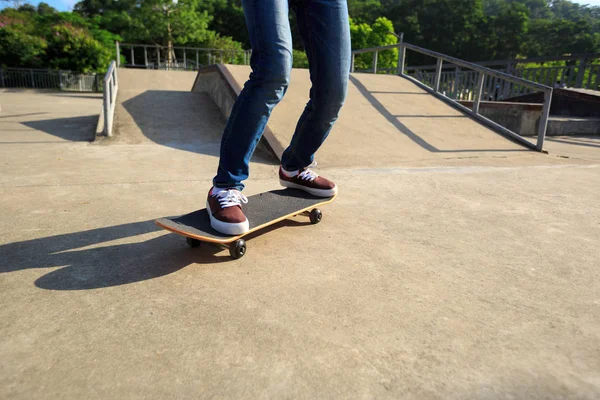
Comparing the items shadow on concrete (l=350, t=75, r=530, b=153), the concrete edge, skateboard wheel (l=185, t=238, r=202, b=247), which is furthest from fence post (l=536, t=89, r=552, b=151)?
skateboard wheel (l=185, t=238, r=202, b=247)

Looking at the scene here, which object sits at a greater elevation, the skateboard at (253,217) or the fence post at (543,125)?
the fence post at (543,125)

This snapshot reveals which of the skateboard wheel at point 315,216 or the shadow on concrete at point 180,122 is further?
the shadow on concrete at point 180,122

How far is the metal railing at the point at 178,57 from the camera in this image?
2377cm

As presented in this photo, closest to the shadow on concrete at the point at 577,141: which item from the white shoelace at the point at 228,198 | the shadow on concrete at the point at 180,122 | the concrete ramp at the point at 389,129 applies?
the concrete ramp at the point at 389,129

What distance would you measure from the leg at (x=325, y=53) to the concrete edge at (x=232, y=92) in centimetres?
204

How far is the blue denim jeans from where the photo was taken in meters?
1.88

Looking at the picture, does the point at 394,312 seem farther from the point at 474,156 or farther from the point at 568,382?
the point at 474,156

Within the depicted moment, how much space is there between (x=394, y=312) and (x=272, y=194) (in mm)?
1241

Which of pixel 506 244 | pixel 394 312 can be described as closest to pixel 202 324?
pixel 394 312

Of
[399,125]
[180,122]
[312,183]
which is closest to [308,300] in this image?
[312,183]

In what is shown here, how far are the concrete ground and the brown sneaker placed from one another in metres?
0.16

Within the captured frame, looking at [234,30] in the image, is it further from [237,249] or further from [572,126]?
[237,249]

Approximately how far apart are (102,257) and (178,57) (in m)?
49.2

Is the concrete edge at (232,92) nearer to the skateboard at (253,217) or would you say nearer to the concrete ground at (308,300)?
the concrete ground at (308,300)
